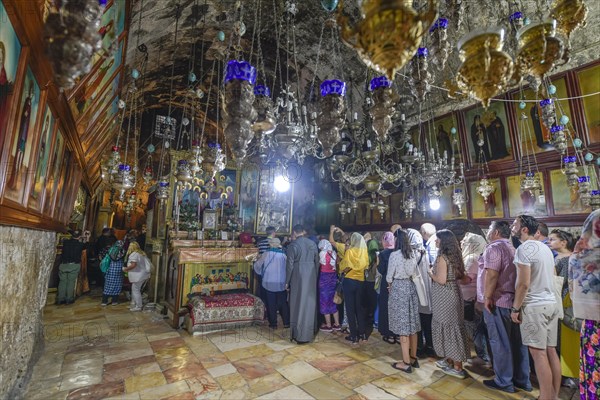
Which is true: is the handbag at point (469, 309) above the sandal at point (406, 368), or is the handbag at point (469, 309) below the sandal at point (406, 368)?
above

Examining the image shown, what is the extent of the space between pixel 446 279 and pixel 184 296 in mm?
4840

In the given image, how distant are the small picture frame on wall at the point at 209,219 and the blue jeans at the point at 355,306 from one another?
4.48 metres

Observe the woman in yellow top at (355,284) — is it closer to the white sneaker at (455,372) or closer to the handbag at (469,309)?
the white sneaker at (455,372)

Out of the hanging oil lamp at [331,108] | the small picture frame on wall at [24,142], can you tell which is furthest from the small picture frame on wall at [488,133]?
the small picture frame on wall at [24,142]

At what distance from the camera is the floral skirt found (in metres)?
2.12

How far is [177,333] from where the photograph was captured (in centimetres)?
499

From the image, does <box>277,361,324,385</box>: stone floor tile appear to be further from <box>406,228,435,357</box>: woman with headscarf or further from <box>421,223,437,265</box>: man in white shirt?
<box>421,223,437,265</box>: man in white shirt

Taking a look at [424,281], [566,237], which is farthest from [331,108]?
[566,237]

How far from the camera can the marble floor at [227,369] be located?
3.02 meters

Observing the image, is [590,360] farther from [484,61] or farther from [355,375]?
[484,61]

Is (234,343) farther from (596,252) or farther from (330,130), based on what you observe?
(596,252)

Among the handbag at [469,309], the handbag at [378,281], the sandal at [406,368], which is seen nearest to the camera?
the sandal at [406,368]

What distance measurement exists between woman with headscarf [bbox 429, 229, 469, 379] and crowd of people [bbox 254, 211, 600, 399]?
0.04 feet

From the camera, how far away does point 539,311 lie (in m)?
2.79
